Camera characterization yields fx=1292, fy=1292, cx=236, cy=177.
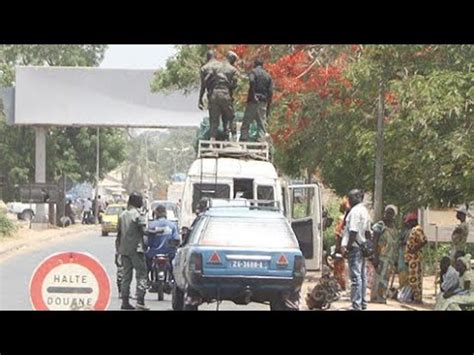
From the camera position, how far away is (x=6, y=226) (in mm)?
26250

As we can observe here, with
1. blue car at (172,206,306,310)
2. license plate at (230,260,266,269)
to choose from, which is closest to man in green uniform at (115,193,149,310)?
blue car at (172,206,306,310)

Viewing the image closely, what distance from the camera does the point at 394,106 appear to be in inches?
707

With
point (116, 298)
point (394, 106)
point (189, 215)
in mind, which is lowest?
point (116, 298)

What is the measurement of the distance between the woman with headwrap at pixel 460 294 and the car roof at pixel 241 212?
2404 millimetres

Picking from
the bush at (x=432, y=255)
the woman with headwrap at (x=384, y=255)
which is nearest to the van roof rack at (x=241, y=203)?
the woman with headwrap at (x=384, y=255)

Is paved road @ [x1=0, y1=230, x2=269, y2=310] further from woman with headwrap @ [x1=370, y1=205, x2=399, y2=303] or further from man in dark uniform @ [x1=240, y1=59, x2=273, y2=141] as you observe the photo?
man in dark uniform @ [x1=240, y1=59, x2=273, y2=141]

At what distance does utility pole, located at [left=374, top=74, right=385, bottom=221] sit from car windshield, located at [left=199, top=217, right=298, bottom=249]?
367 cm

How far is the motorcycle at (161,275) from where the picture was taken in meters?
16.9

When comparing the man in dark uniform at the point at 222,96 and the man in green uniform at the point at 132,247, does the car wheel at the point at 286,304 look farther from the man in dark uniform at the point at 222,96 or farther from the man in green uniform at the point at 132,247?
the man in dark uniform at the point at 222,96

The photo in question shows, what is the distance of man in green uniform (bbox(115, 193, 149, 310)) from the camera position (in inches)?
602

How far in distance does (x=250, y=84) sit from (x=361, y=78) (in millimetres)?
2045
